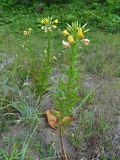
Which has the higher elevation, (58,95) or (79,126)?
(58,95)

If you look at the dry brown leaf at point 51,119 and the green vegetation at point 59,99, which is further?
the dry brown leaf at point 51,119

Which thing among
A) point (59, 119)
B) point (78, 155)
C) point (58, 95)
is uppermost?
point (58, 95)

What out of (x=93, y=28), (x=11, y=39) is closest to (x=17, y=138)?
(x=11, y=39)

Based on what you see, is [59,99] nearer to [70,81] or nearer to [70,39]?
[70,81]

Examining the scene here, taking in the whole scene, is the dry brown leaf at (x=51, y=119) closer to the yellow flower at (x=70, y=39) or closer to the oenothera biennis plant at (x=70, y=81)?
the oenothera biennis plant at (x=70, y=81)

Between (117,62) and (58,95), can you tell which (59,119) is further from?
(117,62)

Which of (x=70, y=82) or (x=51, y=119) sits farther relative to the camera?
(x=51, y=119)

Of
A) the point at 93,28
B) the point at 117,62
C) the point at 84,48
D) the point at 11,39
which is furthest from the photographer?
the point at 93,28

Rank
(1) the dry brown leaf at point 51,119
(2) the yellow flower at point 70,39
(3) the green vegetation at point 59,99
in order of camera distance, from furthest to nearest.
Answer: (1) the dry brown leaf at point 51,119 → (3) the green vegetation at point 59,99 → (2) the yellow flower at point 70,39

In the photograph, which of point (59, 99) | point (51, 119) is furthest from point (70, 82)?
point (51, 119)

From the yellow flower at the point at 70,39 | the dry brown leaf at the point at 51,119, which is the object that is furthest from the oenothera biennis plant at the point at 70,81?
the dry brown leaf at the point at 51,119

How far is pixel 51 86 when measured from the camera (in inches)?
191

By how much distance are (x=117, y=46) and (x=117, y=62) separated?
2.70 feet

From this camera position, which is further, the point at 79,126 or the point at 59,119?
the point at 79,126
